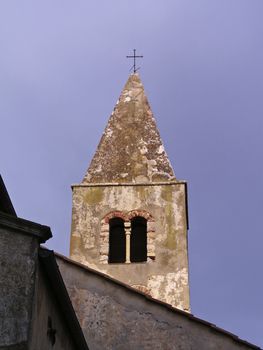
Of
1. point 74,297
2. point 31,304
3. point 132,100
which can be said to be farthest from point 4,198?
point 132,100

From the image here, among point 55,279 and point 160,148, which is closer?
point 55,279

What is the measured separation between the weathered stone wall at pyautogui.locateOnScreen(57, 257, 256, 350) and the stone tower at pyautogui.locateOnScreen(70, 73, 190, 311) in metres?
3.97

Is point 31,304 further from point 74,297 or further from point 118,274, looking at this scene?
point 118,274

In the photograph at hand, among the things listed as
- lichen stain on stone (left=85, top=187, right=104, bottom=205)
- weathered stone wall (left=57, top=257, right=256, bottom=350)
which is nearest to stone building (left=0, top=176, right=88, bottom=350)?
weathered stone wall (left=57, top=257, right=256, bottom=350)

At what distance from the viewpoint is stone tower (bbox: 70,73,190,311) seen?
15.2 meters

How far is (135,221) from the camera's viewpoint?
16.5 metres

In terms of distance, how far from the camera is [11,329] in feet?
19.3

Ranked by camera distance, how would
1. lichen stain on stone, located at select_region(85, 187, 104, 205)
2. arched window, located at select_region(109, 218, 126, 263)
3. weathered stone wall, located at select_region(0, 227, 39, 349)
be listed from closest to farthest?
weathered stone wall, located at select_region(0, 227, 39, 349), arched window, located at select_region(109, 218, 126, 263), lichen stain on stone, located at select_region(85, 187, 104, 205)

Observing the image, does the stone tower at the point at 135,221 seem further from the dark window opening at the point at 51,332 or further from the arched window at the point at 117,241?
the dark window opening at the point at 51,332

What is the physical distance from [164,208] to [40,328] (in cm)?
987

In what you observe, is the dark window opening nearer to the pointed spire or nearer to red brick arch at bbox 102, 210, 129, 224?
red brick arch at bbox 102, 210, 129, 224

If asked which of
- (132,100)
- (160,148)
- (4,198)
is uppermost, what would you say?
(132,100)

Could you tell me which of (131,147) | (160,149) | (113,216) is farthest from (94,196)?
(160,149)

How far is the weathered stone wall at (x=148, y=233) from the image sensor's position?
49.5 feet
